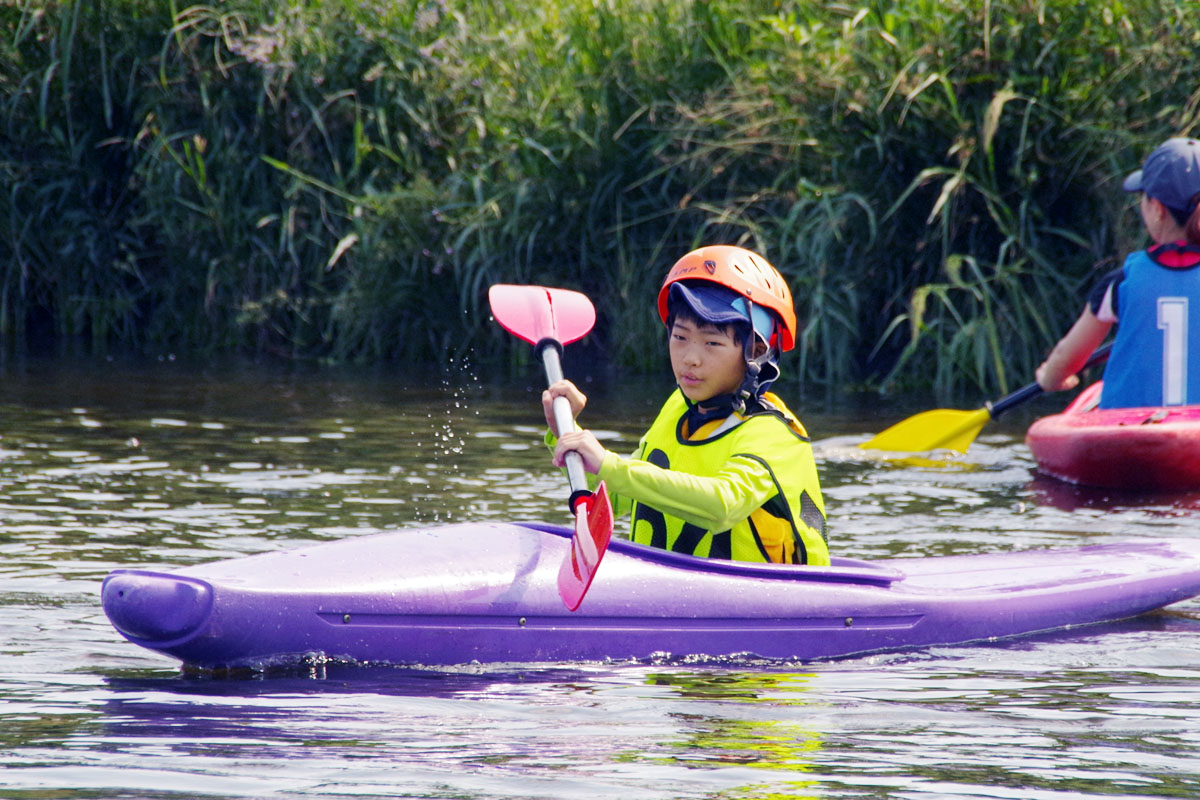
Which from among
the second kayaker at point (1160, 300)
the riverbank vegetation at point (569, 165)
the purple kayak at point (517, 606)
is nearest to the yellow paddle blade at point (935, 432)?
the second kayaker at point (1160, 300)

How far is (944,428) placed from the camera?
748 centimetres

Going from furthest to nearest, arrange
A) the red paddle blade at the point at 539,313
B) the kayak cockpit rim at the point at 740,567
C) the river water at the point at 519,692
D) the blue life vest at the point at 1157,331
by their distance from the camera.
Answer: the blue life vest at the point at 1157,331
the red paddle blade at the point at 539,313
the kayak cockpit rim at the point at 740,567
the river water at the point at 519,692

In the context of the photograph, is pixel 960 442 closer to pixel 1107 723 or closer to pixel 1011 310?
pixel 1011 310

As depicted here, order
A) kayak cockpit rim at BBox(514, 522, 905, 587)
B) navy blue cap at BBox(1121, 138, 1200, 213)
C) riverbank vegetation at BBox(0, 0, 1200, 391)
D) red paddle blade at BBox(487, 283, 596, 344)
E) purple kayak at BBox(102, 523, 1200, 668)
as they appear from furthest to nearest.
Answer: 1. riverbank vegetation at BBox(0, 0, 1200, 391)
2. navy blue cap at BBox(1121, 138, 1200, 213)
3. red paddle blade at BBox(487, 283, 596, 344)
4. kayak cockpit rim at BBox(514, 522, 905, 587)
5. purple kayak at BBox(102, 523, 1200, 668)

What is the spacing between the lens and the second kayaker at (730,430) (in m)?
4.00

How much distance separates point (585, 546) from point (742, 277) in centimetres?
79

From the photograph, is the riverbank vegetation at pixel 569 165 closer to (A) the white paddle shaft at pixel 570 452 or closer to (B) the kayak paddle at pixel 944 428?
(B) the kayak paddle at pixel 944 428

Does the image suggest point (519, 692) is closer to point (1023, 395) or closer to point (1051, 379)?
point (1051, 379)

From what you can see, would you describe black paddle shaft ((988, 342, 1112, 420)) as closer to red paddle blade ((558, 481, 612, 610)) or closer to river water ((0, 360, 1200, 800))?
river water ((0, 360, 1200, 800))

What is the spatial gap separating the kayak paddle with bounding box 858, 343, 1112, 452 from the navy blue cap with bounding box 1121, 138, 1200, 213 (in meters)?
0.98

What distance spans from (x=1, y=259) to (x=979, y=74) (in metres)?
6.52

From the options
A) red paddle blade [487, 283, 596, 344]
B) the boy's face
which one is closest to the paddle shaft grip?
the boy's face

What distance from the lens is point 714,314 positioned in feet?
13.3

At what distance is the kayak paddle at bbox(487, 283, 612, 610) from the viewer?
12.3ft
